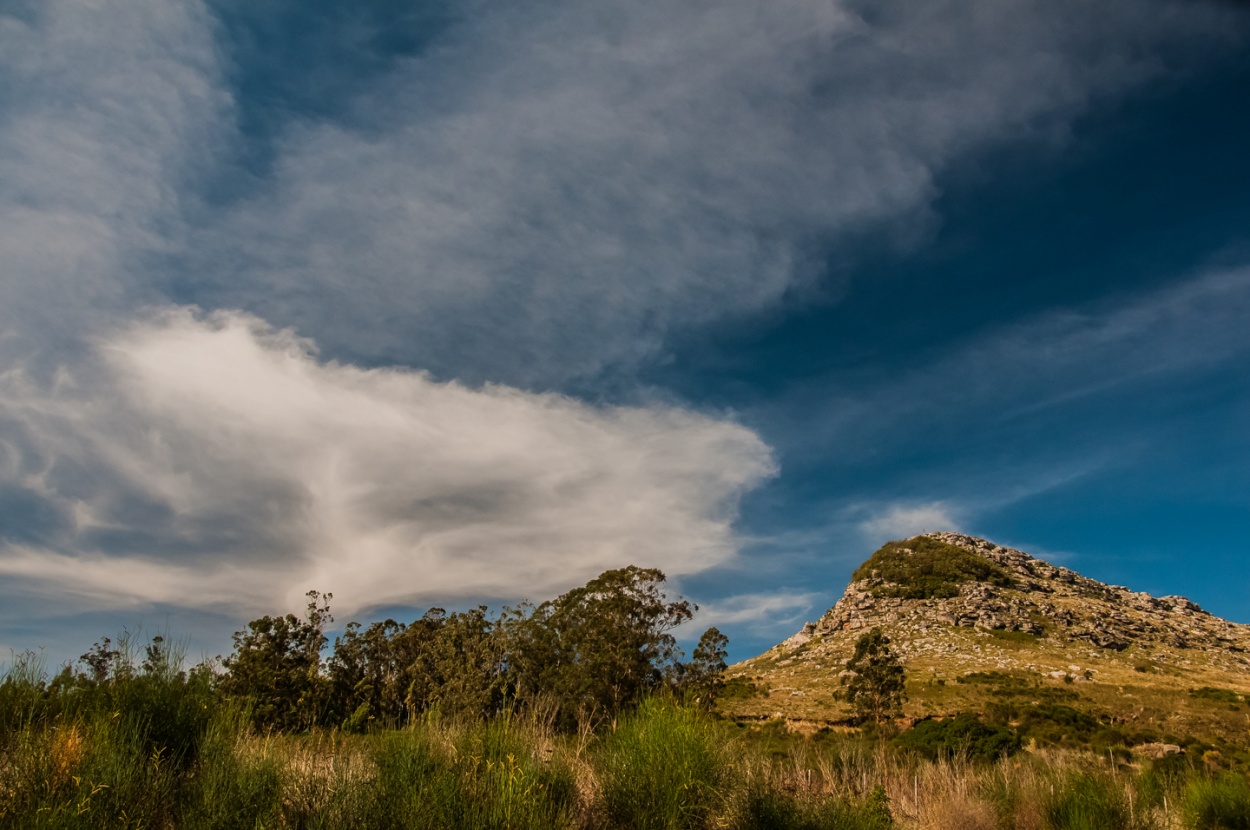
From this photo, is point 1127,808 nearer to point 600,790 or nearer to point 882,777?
point 882,777

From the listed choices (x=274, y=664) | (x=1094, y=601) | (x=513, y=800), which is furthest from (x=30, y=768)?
(x=1094, y=601)

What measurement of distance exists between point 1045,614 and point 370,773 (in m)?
136

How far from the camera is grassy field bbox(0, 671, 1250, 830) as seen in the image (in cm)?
772

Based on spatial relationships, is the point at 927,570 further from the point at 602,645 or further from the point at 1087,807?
the point at 1087,807

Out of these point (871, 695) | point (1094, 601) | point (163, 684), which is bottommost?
point (871, 695)

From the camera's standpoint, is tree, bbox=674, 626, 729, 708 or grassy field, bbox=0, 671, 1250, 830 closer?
grassy field, bbox=0, 671, 1250, 830

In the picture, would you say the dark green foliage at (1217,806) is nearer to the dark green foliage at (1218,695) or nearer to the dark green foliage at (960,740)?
the dark green foliage at (960,740)

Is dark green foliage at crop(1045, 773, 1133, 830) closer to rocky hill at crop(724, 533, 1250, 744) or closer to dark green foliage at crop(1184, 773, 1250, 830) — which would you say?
dark green foliage at crop(1184, 773, 1250, 830)

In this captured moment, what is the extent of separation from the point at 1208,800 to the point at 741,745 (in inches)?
486

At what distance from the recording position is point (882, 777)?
19469 mm

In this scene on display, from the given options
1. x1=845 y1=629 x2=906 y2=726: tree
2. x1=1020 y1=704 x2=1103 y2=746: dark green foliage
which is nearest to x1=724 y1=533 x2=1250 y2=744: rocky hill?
x1=1020 y1=704 x2=1103 y2=746: dark green foliage

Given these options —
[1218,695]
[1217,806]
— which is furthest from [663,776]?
[1218,695]

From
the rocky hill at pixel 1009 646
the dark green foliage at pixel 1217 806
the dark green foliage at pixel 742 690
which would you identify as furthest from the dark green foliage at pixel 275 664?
the dark green foliage at pixel 742 690

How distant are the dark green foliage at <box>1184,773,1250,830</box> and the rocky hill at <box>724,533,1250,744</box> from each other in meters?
43.1
